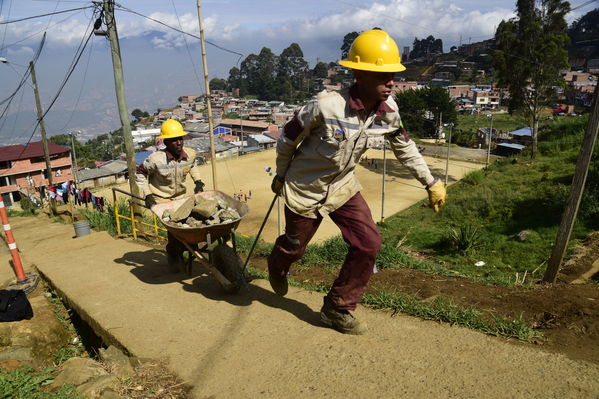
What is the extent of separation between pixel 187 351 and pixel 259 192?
27.0 m

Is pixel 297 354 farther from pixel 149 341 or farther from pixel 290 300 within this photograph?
pixel 149 341

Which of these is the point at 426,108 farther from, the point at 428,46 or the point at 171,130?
the point at 428,46

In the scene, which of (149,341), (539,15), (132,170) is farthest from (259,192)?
(149,341)

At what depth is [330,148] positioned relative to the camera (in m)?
3.38

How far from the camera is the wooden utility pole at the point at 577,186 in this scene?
5719 mm

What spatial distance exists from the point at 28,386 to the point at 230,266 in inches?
86.8

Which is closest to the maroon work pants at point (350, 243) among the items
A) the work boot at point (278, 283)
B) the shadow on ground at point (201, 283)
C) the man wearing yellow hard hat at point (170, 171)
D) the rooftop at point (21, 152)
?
the work boot at point (278, 283)

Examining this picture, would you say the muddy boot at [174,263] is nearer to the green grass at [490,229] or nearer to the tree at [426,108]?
the green grass at [490,229]

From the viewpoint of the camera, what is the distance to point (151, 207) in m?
5.09

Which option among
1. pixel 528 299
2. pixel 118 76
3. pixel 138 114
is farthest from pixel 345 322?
pixel 138 114

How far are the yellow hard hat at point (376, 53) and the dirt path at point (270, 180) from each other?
15508mm

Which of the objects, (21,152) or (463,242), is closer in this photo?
(463,242)

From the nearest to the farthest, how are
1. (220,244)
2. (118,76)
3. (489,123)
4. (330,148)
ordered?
(330,148), (220,244), (118,76), (489,123)

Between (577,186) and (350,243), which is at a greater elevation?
(350,243)
